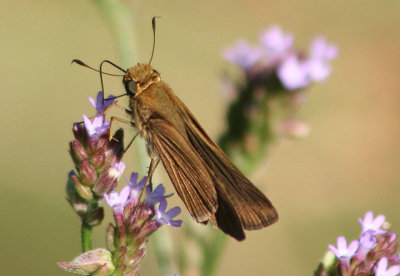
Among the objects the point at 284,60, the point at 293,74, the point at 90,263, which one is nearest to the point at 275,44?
the point at 284,60

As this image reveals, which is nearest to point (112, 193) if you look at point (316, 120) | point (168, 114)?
point (168, 114)

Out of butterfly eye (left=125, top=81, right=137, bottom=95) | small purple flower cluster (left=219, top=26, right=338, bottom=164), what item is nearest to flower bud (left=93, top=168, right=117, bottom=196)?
butterfly eye (left=125, top=81, right=137, bottom=95)

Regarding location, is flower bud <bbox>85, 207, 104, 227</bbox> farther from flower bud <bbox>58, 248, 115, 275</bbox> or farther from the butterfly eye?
the butterfly eye

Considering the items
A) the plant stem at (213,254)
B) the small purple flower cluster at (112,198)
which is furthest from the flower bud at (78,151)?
the plant stem at (213,254)

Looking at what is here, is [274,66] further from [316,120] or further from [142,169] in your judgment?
[316,120]

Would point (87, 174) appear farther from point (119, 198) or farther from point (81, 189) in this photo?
point (119, 198)

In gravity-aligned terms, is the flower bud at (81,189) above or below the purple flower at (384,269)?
above

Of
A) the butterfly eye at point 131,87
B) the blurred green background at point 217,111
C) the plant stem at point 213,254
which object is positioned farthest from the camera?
the blurred green background at point 217,111

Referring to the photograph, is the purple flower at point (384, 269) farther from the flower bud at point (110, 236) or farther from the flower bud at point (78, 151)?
the flower bud at point (78, 151)
